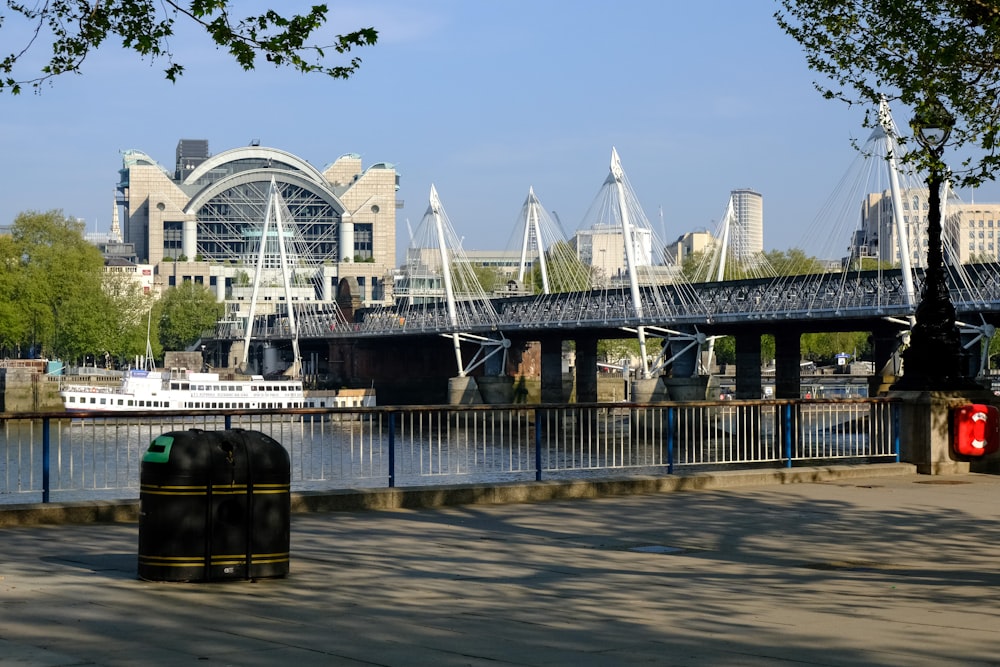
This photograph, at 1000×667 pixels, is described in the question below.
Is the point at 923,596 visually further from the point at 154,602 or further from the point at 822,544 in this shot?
the point at 154,602

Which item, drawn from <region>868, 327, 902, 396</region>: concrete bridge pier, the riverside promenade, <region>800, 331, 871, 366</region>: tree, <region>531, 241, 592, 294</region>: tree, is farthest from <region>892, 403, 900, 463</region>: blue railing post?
<region>800, 331, 871, 366</region>: tree

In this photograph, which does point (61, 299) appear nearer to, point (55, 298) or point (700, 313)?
point (55, 298)

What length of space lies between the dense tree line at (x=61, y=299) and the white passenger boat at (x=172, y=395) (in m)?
25.5

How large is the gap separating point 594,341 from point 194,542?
105 meters

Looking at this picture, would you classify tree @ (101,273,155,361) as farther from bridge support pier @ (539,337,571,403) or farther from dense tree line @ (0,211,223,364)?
bridge support pier @ (539,337,571,403)

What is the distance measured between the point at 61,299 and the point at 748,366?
214 ft

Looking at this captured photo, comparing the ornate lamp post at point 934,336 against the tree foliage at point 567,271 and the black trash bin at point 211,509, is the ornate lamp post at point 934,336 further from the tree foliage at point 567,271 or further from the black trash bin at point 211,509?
the tree foliage at point 567,271

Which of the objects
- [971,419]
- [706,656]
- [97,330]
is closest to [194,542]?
[706,656]

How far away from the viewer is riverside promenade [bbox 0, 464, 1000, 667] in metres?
9.23

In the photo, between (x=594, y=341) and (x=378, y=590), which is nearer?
(x=378, y=590)

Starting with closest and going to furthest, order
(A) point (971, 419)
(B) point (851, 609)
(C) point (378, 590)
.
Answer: (B) point (851, 609) < (C) point (378, 590) < (A) point (971, 419)

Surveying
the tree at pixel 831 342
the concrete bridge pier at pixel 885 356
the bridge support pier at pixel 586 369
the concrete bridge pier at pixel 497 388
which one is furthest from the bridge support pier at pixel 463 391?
the tree at pixel 831 342

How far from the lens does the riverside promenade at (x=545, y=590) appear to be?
A: 30.3ft

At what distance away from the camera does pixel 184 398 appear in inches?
3875
